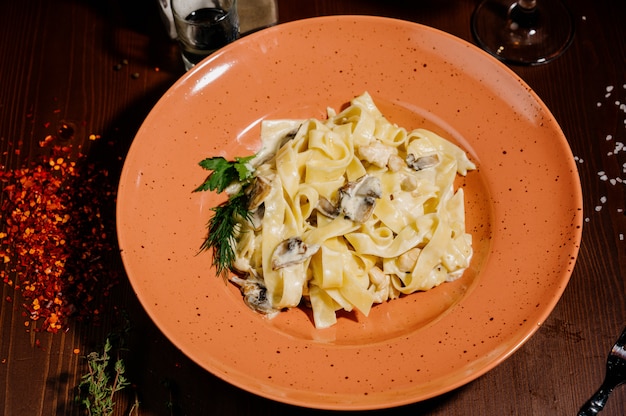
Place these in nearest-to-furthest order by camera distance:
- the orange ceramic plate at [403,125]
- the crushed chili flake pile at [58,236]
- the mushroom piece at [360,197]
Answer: the orange ceramic plate at [403,125], the mushroom piece at [360,197], the crushed chili flake pile at [58,236]

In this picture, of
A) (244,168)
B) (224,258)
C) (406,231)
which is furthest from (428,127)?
(224,258)

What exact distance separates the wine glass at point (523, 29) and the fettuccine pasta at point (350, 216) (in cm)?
105

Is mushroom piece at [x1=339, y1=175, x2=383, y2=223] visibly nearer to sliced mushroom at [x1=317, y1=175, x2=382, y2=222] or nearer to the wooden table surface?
sliced mushroom at [x1=317, y1=175, x2=382, y2=222]

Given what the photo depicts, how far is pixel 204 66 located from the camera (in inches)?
140

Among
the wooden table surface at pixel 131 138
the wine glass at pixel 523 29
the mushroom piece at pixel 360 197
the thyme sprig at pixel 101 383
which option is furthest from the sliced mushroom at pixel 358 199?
the wine glass at pixel 523 29

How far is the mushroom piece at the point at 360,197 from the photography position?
10.8 feet

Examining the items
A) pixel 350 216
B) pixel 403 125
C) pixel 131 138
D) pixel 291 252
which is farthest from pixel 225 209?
pixel 403 125

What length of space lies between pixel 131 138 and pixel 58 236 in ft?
2.24

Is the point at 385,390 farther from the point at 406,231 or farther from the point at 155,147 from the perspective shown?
the point at 155,147

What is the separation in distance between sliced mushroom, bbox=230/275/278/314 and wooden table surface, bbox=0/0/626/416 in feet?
1.45

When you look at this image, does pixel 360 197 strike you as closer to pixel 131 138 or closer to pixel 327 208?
pixel 327 208

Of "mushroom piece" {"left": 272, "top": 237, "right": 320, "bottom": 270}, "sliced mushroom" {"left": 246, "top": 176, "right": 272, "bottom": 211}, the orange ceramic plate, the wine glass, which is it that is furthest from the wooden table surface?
"sliced mushroom" {"left": 246, "top": 176, "right": 272, "bottom": 211}

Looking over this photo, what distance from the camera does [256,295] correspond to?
128 inches

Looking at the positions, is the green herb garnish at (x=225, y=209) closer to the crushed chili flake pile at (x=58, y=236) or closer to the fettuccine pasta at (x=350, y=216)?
the fettuccine pasta at (x=350, y=216)
